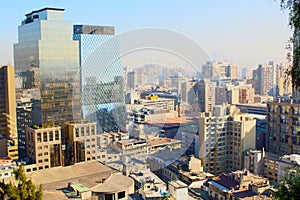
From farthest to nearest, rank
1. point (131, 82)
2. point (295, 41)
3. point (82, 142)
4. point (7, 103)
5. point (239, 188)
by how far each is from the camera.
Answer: point (131, 82)
point (7, 103)
point (82, 142)
point (239, 188)
point (295, 41)

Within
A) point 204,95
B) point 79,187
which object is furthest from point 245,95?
point 79,187

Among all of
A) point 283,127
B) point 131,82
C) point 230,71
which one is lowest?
point 283,127

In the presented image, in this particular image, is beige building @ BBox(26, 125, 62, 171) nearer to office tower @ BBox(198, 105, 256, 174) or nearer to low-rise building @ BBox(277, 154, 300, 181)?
office tower @ BBox(198, 105, 256, 174)

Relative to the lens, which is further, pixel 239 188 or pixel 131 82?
Result: pixel 131 82

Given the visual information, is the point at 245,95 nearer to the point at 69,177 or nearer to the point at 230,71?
the point at 230,71

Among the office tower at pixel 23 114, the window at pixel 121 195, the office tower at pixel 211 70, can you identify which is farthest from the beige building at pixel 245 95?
the window at pixel 121 195

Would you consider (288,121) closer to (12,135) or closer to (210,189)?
(210,189)

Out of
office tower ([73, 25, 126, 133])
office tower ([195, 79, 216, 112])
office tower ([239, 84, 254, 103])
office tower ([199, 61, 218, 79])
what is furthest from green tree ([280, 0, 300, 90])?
office tower ([199, 61, 218, 79])
